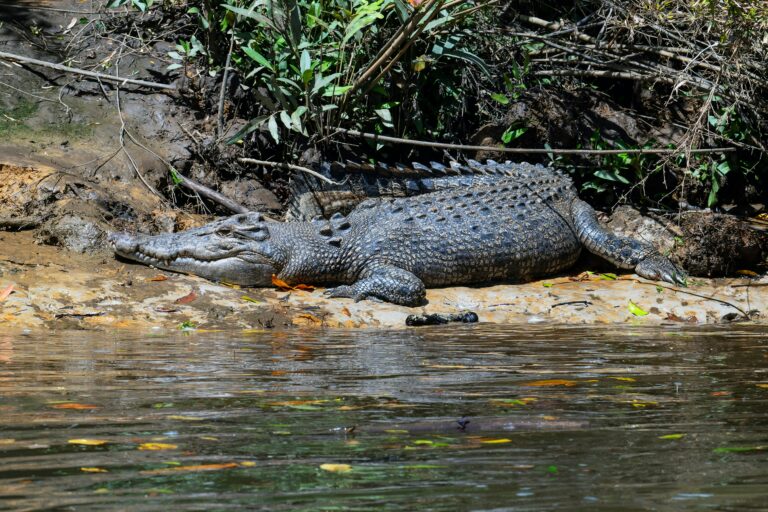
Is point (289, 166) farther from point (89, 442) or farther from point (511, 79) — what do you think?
point (89, 442)

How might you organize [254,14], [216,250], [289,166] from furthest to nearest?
[289,166] → [254,14] → [216,250]

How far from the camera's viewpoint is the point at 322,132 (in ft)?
29.7

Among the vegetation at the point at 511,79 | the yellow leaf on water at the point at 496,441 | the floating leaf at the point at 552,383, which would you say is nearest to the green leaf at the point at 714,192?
the vegetation at the point at 511,79

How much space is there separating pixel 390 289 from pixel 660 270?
2.55m

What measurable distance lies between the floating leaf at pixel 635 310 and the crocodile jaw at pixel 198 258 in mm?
2961

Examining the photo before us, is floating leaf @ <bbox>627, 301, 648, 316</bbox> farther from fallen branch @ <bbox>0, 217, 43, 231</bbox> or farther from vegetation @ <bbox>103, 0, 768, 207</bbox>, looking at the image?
fallen branch @ <bbox>0, 217, 43, 231</bbox>

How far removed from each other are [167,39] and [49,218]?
3.40m

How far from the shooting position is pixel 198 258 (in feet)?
26.8

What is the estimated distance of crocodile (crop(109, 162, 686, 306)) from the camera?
8.12 metres

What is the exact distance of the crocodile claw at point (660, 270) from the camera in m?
8.74

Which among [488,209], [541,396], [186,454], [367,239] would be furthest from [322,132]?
[186,454]

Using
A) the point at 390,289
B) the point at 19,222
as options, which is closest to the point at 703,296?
the point at 390,289

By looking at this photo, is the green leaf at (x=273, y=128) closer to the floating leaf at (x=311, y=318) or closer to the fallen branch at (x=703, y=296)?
the floating leaf at (x=311, y=318)

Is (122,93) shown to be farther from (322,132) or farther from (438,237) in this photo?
(438,237)
